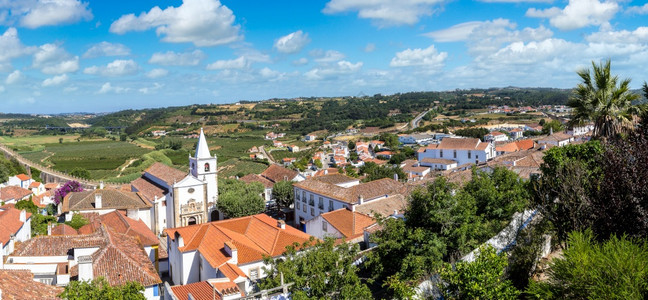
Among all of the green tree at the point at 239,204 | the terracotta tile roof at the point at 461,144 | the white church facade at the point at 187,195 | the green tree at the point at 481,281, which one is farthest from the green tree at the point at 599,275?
the terracotta tile roof at the point at 461,144

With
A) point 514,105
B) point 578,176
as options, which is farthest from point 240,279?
point 514,105

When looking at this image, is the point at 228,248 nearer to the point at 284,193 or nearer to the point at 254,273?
the point at 254,273

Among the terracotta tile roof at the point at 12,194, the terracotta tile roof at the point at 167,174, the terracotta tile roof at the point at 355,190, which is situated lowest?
the terracotta tile roof at the point at 12,194

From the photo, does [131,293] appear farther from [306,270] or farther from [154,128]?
[154,128]

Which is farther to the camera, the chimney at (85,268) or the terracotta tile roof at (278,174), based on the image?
the terracotta tile roof at (278,174)

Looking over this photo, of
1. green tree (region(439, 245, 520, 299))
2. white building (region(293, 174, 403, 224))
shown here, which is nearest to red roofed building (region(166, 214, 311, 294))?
white building (region(293, 174, 403, 224))

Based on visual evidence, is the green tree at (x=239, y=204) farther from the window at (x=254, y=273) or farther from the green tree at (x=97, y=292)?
the green tree at (x=97, y=292)
